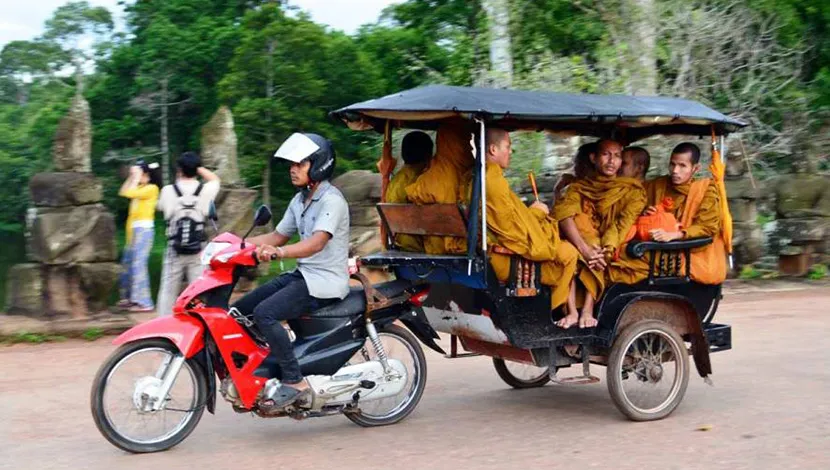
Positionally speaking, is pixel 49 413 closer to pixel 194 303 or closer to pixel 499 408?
pixel 194 303

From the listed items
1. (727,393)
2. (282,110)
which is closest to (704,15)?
(282,110)

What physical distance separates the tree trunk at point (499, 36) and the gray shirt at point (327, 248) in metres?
8.05

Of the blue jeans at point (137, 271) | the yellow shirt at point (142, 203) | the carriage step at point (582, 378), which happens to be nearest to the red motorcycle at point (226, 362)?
the carriage step at point (582, 378)

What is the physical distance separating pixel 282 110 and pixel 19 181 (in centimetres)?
418

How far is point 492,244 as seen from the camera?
5855 mm

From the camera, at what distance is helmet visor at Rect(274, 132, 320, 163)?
561cm

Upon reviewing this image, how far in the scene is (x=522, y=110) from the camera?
5645mm

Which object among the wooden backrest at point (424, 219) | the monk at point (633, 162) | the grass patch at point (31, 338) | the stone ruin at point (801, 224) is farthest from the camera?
the stone ruin at point (801, 224)

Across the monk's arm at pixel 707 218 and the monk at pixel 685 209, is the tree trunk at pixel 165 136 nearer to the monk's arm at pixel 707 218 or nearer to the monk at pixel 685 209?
the monk at pixel 685 209

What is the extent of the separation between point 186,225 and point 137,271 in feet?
5.46

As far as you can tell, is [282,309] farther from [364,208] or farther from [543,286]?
[364,208]

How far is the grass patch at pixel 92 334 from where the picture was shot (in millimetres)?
8914

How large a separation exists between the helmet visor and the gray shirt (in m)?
0.22

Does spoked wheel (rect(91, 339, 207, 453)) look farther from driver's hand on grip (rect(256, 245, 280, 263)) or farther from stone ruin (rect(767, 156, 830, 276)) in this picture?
stone ruin (rect(767, 156, 830, 276))
